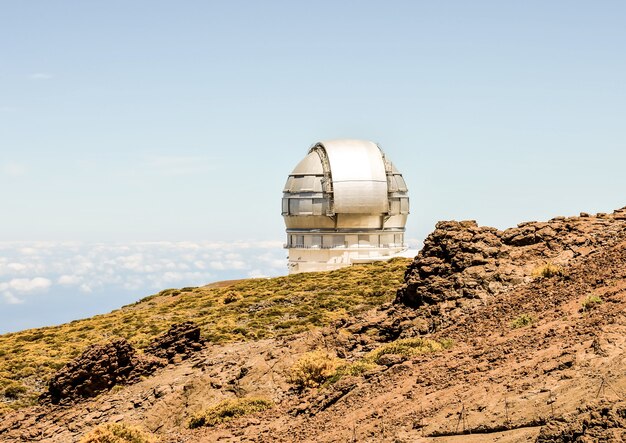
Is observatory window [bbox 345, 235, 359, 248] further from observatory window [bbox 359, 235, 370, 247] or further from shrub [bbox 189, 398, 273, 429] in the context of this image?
shrub [bbox 189, 398, 273, 429]

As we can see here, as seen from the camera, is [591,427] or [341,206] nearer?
[591,427]

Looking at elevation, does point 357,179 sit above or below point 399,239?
above

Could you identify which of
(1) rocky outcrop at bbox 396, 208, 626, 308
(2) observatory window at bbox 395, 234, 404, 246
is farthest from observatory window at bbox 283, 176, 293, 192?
(1) rocky outcrop at bbox 396, 208, 626, 308

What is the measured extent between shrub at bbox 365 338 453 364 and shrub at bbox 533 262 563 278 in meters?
3.79

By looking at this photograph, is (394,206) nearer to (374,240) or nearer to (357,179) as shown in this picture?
(374,240)

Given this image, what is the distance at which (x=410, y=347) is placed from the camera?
1920 centimetres

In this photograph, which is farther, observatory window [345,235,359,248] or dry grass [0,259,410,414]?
observatory window [345,235,359,248]

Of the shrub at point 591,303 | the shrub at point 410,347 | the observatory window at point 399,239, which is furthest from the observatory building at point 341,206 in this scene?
the shrub at point 591,303

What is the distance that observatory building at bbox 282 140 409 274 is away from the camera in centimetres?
6222

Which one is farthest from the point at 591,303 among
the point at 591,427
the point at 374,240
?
the point at 374,240

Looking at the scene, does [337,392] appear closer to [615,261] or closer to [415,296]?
[415,296]

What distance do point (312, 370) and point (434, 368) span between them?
4.31 metres

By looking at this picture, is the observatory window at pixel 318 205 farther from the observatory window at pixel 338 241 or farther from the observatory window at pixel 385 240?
the observatory window at pixel 385 240

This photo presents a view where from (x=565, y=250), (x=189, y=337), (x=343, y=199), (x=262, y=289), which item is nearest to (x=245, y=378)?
(x=189, y=337)
